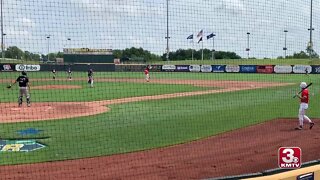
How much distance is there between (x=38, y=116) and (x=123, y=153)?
7741 millimetres

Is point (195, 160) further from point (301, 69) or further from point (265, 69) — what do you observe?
point (265, 69)

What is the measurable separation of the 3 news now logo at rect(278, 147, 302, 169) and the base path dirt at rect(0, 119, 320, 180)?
2.51 m

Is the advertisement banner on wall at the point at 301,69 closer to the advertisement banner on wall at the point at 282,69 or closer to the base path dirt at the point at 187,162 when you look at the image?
the advertisement banner on wall at the point at 282,69

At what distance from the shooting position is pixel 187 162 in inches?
386

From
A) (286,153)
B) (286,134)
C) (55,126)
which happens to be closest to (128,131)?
(55,126)

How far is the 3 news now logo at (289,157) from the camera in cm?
636

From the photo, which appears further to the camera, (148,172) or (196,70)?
(196,70)

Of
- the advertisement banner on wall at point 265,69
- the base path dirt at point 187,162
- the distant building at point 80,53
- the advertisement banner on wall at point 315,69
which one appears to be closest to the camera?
the base path dirt at point 187,162

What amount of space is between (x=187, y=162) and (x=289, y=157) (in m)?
3.72

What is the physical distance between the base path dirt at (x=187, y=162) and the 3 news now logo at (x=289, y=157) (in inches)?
98.8

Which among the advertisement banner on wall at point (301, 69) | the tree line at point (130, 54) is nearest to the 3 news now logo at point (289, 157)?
the tree line at point (130, 54)

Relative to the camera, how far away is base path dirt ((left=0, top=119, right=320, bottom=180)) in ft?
29.1

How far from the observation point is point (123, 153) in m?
10.7

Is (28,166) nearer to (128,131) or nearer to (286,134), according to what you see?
(128,131)
